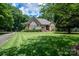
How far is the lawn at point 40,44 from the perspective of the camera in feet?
6.49

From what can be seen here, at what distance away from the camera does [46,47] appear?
1.99 m

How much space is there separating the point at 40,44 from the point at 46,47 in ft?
0.24

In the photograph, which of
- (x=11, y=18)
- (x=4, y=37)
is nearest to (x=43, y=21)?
(x=11, y=18)

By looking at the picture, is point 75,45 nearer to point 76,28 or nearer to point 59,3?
point 76,28

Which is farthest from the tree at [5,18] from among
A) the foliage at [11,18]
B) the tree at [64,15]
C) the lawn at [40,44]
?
the tree at [64,15]

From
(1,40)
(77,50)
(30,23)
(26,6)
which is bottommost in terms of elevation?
(77,50)

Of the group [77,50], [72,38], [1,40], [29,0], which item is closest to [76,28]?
[72,38]

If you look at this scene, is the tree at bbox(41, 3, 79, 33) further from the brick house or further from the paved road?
the paved road

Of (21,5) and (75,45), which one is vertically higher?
(21,5)

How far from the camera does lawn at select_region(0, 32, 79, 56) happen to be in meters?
1.98

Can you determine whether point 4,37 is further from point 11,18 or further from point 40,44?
point 40,44

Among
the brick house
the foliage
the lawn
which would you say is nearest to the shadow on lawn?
the lawn

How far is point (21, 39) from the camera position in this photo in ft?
6.58

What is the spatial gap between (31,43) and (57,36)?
0.97 feet
